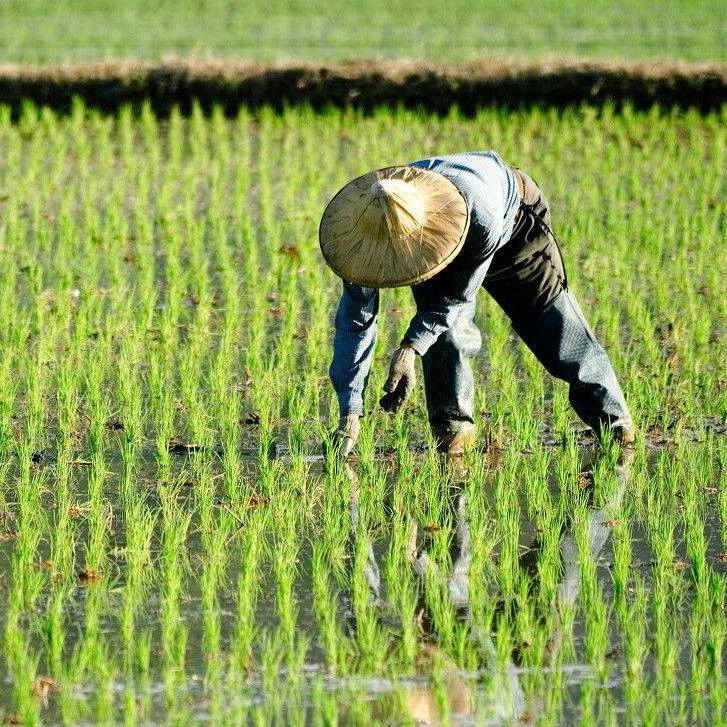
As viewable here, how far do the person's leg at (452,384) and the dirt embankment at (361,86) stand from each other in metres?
5.28

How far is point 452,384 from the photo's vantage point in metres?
4.42

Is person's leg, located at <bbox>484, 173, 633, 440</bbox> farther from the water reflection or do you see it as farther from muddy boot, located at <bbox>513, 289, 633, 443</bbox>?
the water reflection

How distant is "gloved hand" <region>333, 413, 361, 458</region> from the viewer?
3936mm

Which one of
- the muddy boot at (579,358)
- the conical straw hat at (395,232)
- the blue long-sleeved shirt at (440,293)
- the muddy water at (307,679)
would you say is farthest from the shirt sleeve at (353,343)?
the muddy boot at (579,358)

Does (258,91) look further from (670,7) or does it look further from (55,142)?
(670,7)

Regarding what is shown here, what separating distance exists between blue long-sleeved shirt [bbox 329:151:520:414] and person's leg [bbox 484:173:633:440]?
1.23 ft

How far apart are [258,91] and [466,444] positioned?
218 inches

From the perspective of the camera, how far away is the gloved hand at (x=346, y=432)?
3936 mm

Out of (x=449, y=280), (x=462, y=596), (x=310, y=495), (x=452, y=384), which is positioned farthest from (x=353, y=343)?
(x=462, y=596)

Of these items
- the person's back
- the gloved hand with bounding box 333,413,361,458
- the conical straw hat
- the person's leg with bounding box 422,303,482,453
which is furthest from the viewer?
the person's leg with bounding box 422,303,482,453

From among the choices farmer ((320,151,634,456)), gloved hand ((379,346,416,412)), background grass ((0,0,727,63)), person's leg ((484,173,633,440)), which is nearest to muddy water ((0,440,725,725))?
gloved hand ((379,346,416,412))

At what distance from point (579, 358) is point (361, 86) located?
17.7 ft

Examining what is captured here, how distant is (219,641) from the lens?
3162mm

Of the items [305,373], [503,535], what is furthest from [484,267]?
[305,373]
